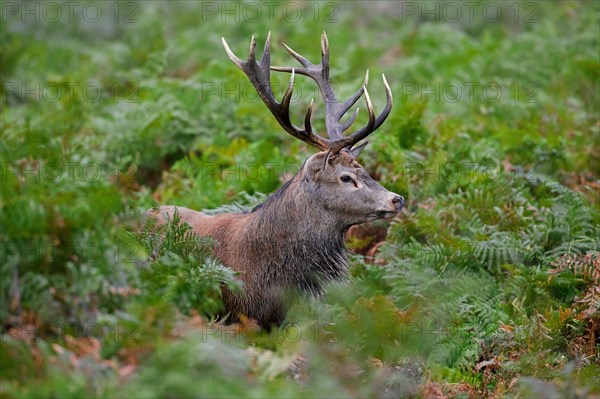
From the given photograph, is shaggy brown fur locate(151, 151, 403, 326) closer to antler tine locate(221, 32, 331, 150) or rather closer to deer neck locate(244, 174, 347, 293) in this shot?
deer neck locate(244, 174, 347, 293)

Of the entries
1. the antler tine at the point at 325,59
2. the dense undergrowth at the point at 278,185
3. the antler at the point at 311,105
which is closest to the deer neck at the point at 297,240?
the dense undergrowth at the point at 278,185

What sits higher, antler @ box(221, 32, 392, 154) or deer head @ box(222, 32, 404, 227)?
antler @ box(221, 32, 392, 154)

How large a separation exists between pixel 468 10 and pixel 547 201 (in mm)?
10417

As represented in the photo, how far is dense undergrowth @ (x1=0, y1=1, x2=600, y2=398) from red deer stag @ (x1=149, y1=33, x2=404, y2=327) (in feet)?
0.90

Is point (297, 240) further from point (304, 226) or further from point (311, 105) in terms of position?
point (311, 105)

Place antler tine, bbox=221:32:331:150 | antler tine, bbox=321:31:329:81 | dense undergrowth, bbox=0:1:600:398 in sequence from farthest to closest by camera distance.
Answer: antler tine, bbox=321:31:329:81 → antler tine, bbox=221:32:331:150 → dense undergrowth, bbox=0:1:600:398

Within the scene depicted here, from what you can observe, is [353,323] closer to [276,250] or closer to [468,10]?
[276,250]

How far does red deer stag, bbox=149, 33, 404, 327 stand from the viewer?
711 cm

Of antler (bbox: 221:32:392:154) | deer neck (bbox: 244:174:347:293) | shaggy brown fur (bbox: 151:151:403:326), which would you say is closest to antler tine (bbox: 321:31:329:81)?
antler (bbox: 221:32:392:154)

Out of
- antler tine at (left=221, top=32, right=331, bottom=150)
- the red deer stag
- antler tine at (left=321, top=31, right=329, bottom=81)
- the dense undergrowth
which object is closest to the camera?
the dense undergrowth

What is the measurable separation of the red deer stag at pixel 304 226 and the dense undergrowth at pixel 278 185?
0.90ft

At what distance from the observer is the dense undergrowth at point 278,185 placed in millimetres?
5055

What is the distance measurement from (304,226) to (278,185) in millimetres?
2299

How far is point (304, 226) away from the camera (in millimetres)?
7230
